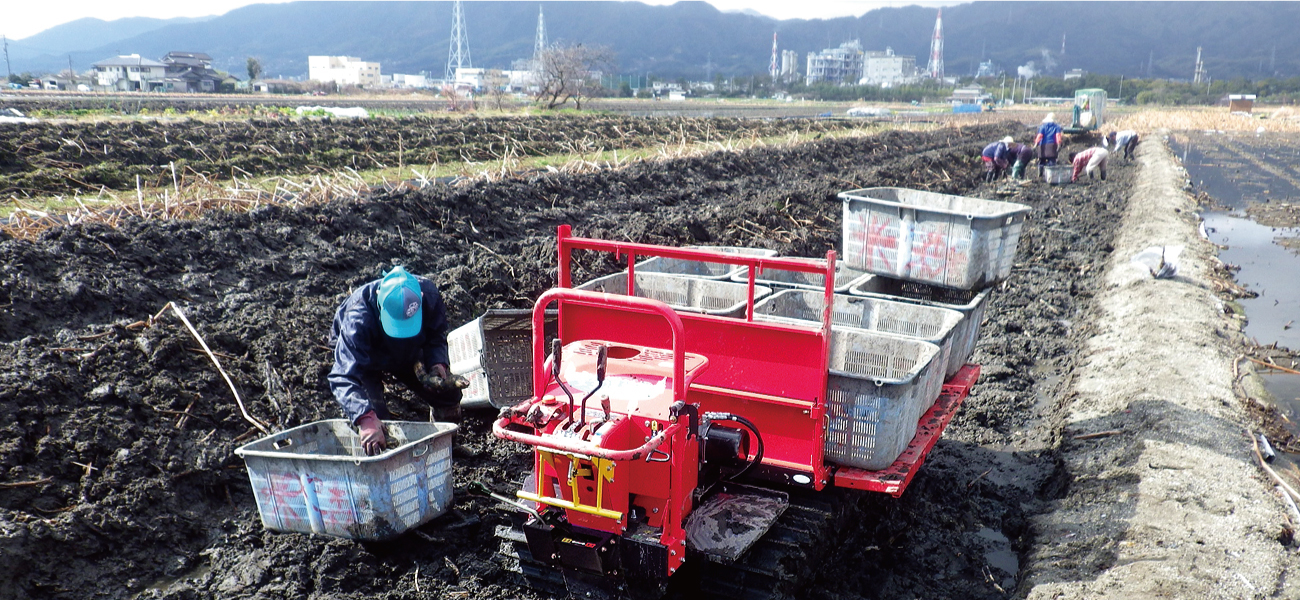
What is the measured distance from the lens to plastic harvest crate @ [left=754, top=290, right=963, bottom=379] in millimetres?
5562

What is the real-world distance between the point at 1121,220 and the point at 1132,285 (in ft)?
20.3

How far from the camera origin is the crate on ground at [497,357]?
559 cm

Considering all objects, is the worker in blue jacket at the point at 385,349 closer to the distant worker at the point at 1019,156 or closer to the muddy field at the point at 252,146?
the muddy field at the point at 252,146

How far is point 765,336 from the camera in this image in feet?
13.8

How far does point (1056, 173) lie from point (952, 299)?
596 inches

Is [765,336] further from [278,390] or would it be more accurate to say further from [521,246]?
[521,246]

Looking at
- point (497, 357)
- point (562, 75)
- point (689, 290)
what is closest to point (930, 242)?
point (689, 290)

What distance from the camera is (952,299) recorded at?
6828 mm

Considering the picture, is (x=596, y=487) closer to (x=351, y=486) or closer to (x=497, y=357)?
(x=351, y=486)

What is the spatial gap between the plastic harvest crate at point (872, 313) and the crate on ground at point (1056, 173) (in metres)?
16.0

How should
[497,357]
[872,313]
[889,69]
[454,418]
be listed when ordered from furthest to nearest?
[889,69] → [872,313] → [497,357] → [454,418]

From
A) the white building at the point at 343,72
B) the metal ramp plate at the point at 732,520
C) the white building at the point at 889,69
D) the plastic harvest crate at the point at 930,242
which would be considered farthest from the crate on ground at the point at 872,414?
the white building at the point at 889,69

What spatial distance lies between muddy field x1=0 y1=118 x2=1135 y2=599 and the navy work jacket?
2.47ft

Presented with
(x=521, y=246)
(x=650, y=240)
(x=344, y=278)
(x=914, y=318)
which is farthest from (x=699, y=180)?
(x=914, y=318)
